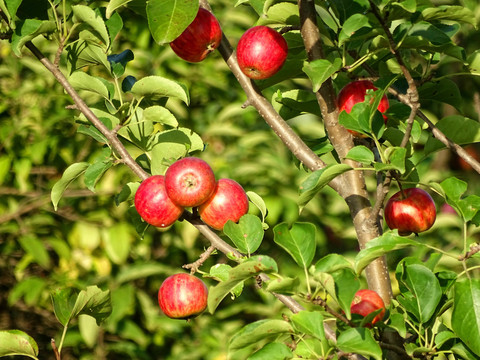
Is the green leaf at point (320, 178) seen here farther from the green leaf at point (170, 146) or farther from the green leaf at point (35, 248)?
the green leaf at point (35, 248)

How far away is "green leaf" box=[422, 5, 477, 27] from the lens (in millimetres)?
1080

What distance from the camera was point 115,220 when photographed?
9.32ft

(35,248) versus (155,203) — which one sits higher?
(155,203)

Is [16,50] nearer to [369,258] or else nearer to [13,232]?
[369,258]

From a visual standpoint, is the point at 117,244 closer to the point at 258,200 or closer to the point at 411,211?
the point at 258,200

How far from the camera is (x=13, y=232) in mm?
2750

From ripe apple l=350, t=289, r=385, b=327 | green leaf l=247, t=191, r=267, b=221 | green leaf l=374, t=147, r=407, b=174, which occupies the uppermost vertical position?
green leaf l=374, t=147, r=407, b=174

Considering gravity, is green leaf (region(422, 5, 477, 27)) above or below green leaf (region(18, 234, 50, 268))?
above

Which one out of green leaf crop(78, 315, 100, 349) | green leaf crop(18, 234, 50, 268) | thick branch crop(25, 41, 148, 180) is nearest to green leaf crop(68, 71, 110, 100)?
thick branch crop(25, 41, 148, 180)

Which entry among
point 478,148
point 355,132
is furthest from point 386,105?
point 478,148

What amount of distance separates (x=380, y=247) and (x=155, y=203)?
447 millimetres

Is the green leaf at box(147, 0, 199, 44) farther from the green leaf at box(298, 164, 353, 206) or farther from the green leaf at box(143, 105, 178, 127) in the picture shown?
the green leaf at box(298, 164, 353, 206)

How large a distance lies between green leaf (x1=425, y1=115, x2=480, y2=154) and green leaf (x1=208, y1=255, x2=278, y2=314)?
0.44 m

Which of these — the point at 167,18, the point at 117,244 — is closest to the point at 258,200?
the point at 167,18
